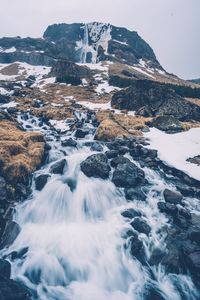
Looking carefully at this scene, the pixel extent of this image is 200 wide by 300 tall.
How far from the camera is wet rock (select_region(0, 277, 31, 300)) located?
1716 centimetres

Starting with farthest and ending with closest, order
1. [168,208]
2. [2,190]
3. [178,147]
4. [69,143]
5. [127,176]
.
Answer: [178,147] < [69,143] < [127,176] < [168,208] < [2,190]

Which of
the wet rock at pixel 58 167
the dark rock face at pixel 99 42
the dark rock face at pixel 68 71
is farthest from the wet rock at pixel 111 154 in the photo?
the dark rock face at pixel 99 42

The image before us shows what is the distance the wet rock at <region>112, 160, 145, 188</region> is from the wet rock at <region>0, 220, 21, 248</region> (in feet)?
28.5

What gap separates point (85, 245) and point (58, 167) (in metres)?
8.29

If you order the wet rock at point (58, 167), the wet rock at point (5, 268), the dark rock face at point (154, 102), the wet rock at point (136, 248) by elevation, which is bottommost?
the wet rock at point (5, 268)

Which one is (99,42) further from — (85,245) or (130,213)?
(85,245)

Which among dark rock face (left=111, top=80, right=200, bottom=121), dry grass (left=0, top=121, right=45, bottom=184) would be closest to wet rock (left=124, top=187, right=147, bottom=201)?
dry grass (left=0, top=121, right=45, bottom=184)

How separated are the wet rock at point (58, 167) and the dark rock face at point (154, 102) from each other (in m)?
20.8

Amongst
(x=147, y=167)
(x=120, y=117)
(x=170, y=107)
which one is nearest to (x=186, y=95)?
(x=170, y=107)

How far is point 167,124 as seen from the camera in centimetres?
4141

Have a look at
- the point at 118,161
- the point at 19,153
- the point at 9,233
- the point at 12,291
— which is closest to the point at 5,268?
the point at 12,291

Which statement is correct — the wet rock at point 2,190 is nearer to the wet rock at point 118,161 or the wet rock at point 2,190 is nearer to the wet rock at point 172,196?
the wet rock at point 118,161

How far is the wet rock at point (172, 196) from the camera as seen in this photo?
84.5 ft

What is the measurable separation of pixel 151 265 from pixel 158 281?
1.16m
